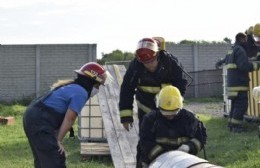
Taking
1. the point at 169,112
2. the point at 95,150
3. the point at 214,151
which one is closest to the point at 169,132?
the point at 169,112

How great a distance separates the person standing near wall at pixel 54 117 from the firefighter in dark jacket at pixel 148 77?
16.1 inches

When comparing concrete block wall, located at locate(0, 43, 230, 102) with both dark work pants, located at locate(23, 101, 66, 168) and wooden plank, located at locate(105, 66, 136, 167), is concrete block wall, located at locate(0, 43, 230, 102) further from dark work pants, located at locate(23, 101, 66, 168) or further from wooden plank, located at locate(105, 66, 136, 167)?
dark work pants, located at locate(23, 101, 66, 168)

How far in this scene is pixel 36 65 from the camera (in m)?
21.0

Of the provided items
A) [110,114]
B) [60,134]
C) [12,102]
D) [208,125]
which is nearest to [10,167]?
[110,114]

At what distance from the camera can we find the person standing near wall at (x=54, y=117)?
572 cm

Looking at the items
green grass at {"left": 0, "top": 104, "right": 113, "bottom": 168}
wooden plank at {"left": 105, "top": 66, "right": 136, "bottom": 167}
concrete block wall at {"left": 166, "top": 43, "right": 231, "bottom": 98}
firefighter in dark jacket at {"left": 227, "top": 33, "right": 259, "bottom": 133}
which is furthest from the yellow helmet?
concrete block wall at {"left": 166, "top": 43, "right": 231, "bottom": 98}

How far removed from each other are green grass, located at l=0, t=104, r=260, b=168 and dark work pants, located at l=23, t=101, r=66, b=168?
2.35 m

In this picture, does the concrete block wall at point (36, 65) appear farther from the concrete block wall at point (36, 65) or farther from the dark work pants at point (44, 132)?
the dark work pants at point (44, 132)

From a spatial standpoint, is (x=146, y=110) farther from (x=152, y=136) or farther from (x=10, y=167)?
(x=10, y=167)

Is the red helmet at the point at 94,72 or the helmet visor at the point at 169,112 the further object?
the red helmet at the point at 94,72

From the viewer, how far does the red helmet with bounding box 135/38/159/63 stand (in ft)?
18.6

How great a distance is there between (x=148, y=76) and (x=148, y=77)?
0.01 meters

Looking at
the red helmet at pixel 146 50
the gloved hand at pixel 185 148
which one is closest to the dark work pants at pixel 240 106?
the red helmet at pixel 146 50

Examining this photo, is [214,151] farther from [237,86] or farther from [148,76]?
[148,76]
